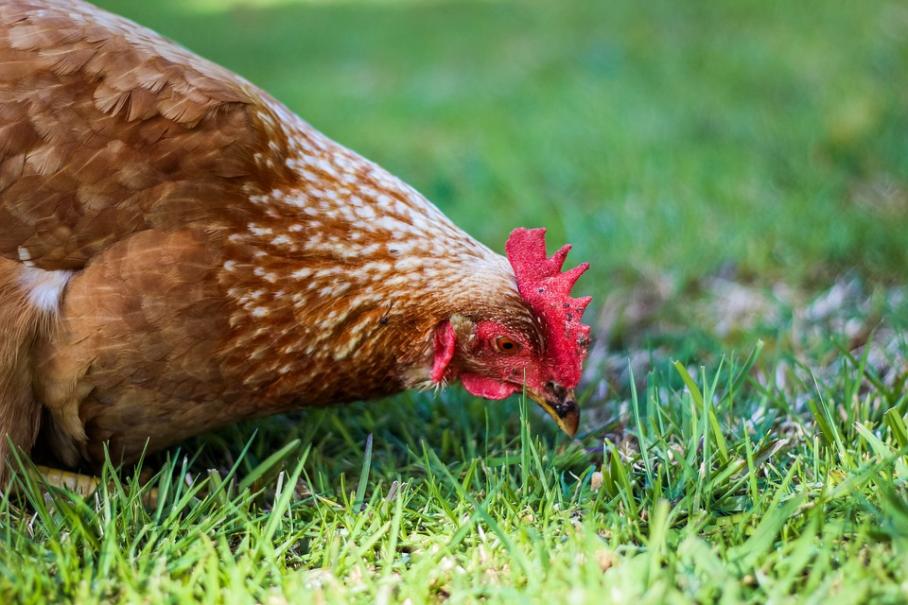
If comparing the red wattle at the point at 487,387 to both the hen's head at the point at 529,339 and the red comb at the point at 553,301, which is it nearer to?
the hen's head at the point at 529,339

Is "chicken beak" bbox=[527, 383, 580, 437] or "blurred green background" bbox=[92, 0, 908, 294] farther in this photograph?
"blurred green background" bbox=[92, 0, 908, 294]

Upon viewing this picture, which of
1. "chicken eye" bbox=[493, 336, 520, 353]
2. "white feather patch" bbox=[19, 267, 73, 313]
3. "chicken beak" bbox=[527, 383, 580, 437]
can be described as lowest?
"chicken beak" bbox=[527, 383, 580, 437]

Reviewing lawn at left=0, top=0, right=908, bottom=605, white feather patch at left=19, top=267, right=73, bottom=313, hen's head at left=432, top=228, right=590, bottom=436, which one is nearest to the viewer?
lawn at left=0, top=0, right=908, bottom=605

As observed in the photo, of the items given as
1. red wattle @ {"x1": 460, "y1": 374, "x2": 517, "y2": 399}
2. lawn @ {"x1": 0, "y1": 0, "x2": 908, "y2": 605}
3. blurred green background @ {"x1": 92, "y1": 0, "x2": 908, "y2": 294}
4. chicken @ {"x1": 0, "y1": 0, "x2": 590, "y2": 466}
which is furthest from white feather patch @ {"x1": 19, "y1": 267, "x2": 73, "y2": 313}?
blurred green background @ {"x1": 92, "y1": 0, "x2": 908, "y2": 294}

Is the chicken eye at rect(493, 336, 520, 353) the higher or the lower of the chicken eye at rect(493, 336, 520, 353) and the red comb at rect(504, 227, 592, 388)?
the lower

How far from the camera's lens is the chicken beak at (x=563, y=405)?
2.29 meters

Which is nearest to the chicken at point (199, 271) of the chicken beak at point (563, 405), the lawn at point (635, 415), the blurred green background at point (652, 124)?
the chicken beak at point (563, 405)

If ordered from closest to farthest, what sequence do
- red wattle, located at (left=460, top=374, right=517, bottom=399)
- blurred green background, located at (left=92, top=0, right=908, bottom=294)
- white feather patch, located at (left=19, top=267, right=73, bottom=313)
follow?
1. white feather patch, located at (left=19, top=267, right=73, bottom=313)
2. red wattle, located at (left=460, top=374, right=517, bottom=399)
3. blurred green background, located at (left=92, top=0, right=908, bottom=294)

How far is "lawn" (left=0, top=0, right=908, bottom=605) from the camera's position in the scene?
176cm

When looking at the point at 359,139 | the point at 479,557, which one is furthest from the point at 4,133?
the point at 359,139

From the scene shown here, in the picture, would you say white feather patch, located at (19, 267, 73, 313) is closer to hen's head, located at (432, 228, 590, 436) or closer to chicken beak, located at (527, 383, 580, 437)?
hen's head, located at (432, 228, 590, 436)

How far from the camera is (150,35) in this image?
7.90 ft

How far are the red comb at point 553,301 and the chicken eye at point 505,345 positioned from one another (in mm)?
94

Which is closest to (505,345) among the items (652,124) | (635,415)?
(635,415)
